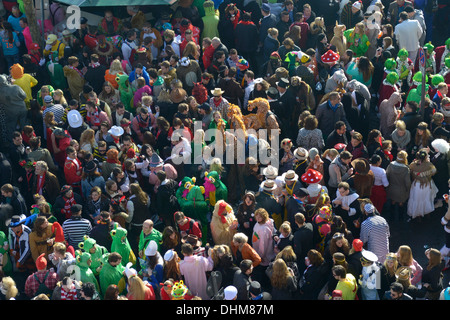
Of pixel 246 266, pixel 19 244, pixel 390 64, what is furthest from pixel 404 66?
pixel 19 244

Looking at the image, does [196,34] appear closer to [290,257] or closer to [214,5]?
[214,5]

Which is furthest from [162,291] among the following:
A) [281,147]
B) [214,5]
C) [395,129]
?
[214,5]

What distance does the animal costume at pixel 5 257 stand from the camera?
1113 cm

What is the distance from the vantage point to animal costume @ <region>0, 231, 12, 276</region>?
36.5 feet

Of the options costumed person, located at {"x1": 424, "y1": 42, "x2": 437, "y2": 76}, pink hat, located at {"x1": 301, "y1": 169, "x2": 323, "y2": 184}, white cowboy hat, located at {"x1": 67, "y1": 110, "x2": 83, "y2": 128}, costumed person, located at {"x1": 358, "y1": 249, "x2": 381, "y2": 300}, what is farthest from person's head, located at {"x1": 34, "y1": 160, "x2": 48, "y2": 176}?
costumed person, located at {"x1": 424, "y1": 42, "x2": 437, "y2": 76}

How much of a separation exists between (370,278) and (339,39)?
683cm

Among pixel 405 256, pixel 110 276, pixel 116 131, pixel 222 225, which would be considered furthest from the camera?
pixel 116 131

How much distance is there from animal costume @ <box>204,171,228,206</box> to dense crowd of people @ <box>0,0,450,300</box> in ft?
0.09

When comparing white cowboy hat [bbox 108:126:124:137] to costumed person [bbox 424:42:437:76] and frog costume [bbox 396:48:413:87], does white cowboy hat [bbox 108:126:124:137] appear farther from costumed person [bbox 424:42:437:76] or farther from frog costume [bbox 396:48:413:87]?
costumed person [bbox 424:42:437:76]

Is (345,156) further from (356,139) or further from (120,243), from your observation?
(120,243)

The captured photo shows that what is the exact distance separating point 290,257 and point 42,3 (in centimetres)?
853

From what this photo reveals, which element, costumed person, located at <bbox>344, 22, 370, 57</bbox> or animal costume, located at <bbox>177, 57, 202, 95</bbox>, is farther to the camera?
costumed person, located at <bbox>344, 22, 370, 57</bbox>

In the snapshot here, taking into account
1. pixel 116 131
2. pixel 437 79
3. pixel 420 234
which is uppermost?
pixel 437 79

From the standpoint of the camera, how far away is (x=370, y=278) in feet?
32.6
